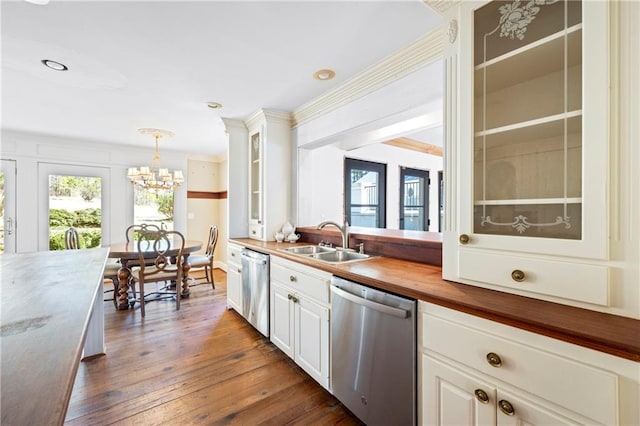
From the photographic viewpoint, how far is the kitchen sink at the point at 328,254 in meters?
2.41

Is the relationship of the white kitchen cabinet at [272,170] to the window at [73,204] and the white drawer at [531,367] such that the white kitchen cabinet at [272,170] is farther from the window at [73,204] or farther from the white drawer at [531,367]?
the window at [73,204]

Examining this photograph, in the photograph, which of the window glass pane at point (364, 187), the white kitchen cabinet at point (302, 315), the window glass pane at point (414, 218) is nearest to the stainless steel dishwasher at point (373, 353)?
the white kitchen cabinet at point (302, 315)

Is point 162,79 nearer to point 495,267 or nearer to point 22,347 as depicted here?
point 22,347

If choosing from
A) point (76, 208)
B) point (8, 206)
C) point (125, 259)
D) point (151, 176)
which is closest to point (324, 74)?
point (151, 176)

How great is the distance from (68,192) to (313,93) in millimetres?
4456

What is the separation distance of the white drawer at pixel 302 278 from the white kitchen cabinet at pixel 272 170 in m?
0.87

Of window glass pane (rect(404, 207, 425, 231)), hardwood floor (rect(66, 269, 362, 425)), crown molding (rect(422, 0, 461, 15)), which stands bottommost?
hardwood floor (rect(66, 269, 362, 425))

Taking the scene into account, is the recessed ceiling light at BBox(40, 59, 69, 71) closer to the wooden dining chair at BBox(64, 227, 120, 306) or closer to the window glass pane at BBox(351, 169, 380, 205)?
the wooden dining chair at BBox(64, 227, 120, 306)

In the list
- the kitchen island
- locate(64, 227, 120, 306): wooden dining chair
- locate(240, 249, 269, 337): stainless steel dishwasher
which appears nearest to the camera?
the kitchen island

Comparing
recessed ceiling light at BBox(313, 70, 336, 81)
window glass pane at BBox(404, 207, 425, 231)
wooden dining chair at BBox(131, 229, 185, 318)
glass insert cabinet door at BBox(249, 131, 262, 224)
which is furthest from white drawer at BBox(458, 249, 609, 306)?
window glass pane at BBox(404, 207, 425, 231)

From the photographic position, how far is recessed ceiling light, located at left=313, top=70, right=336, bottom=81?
234 centimetres

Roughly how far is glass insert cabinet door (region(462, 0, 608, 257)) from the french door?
591 centimetres

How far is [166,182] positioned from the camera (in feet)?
13.9

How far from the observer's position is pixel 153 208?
17.3 feet
